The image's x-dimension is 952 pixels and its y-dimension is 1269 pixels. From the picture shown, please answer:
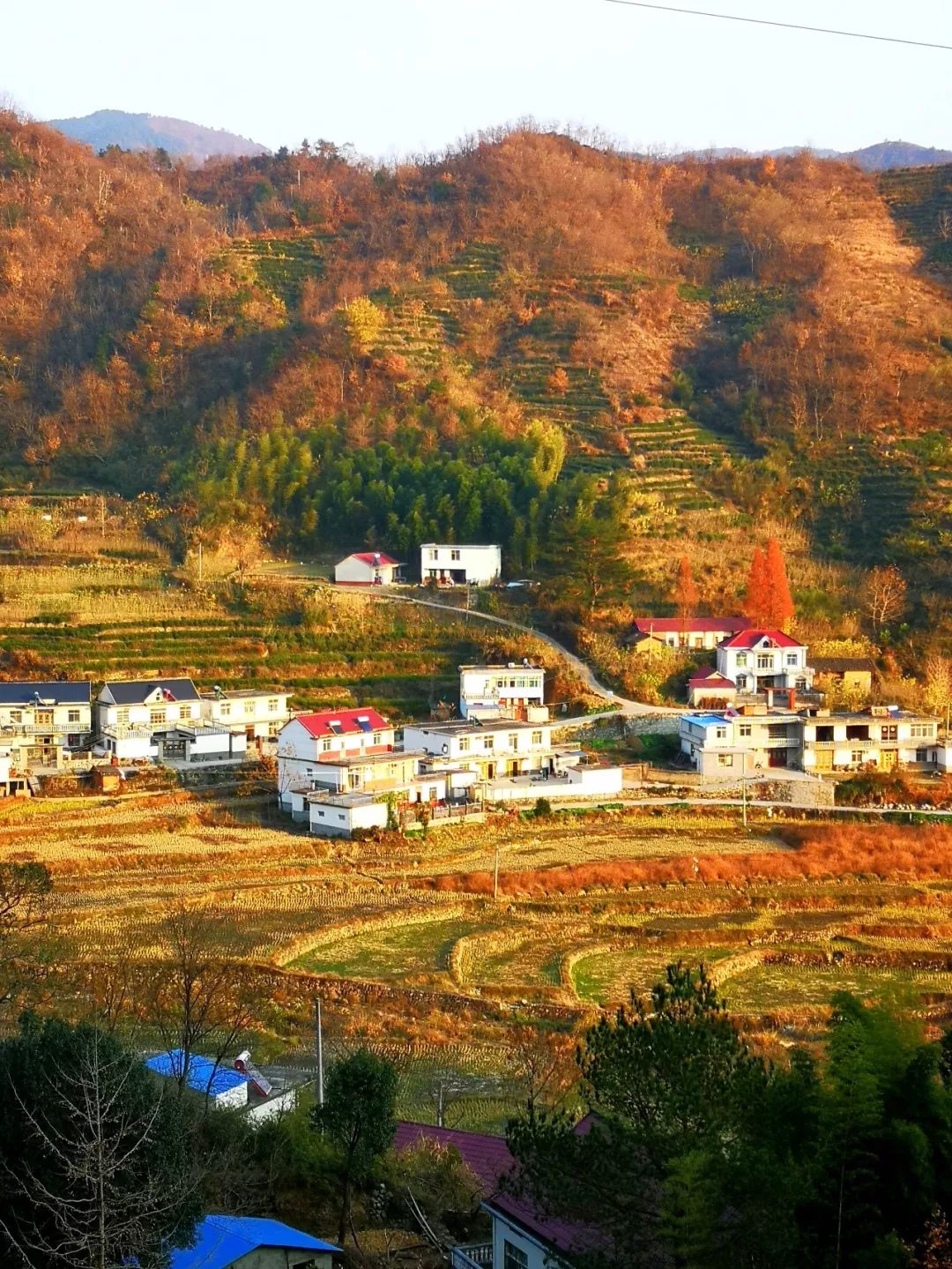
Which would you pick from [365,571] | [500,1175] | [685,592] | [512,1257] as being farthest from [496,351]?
[512,1257]

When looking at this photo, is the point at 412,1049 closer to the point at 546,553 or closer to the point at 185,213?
the point at 546,553

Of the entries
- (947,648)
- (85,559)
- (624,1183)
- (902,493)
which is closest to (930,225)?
(902,493)

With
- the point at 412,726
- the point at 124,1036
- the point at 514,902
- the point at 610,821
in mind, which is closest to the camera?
the point at 124,1036

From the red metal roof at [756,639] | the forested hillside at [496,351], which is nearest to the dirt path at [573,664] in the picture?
the red metal roof at [756,639]

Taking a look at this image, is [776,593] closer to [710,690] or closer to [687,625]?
[687,625]

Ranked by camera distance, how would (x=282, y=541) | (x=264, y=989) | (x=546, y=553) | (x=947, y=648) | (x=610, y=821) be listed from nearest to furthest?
(x=264, y=989), (x=610, y=821), (x=947, y=648), (x=546, y=553), (x=282, y=541)

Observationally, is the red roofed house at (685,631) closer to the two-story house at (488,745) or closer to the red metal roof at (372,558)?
the two-story house at (488,745)

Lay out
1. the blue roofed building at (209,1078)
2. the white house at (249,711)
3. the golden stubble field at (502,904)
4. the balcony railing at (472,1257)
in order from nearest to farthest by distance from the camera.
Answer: the balcony railing at (472,1257), the blue roofed building at (209,1078), the golden stubble field at (502,904), the white house at (249,711)
